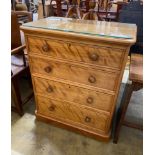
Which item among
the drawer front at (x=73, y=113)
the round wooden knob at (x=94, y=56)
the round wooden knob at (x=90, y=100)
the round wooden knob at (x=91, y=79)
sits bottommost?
the drawer front at (x=73, y=113)

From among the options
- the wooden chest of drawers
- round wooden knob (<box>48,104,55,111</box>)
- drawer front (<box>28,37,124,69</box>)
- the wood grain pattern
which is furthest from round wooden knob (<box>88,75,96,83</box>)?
round wooden knob (<box>48,104,55,111</box>)

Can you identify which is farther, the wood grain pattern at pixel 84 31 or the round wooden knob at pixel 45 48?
the round wooden knob at pixel 45 48

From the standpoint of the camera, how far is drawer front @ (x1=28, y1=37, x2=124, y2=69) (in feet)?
3.19

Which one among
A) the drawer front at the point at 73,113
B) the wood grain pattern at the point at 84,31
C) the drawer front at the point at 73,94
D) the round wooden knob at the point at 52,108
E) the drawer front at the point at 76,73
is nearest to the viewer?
the wood grain pattern at the point at 84,31

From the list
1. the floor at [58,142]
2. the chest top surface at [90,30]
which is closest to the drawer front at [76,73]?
the chest top surface at [90,30]

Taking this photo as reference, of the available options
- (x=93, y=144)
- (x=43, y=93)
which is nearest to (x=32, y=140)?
(x=43, y=93)

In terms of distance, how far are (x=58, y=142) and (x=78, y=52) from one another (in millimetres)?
832

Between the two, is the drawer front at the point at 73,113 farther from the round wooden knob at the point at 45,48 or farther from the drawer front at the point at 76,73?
the round wooden knob at the point at 45,48

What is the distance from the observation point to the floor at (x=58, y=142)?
4.37 ft

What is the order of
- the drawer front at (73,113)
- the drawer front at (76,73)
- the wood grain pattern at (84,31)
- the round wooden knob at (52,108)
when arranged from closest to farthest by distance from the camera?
the wood grain pattern at (84,31) → the drawer front at (76,73) → the drawer front at (73,113) → the round wooden knob at (52,108)

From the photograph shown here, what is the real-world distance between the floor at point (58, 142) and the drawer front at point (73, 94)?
37cm

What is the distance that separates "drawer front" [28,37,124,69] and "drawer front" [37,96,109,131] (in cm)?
44

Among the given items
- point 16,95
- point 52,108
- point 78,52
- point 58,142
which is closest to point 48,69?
point 78,52
